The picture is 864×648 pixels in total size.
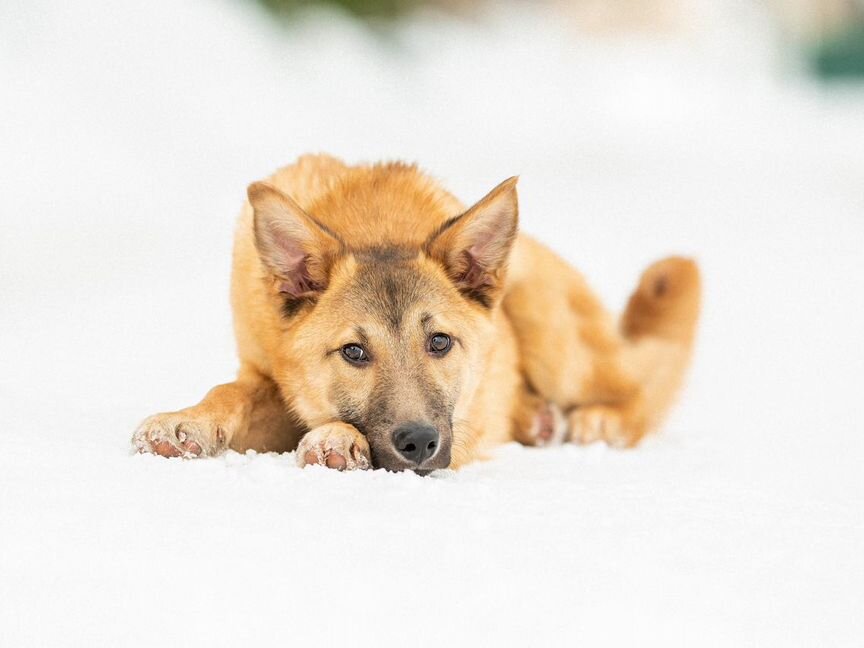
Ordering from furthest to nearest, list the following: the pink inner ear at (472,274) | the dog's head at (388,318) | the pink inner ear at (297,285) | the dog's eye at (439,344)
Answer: the pink inner ear at (472,274), the pink inner ear at (297,285), the dog's eye at (439,344), the dog's head at (388,318)

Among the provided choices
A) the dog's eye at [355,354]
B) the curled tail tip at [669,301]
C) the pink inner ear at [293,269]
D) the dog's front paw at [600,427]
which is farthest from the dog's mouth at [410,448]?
the curled tail tip at [669,301]

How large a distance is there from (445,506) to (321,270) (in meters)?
1.05

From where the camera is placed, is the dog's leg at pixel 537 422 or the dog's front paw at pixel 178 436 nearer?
the dog's front paw at pixel 178 436

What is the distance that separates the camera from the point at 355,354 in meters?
3.83

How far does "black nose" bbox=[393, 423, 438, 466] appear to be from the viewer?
3.61 m

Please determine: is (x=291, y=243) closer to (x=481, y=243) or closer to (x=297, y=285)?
(x=297, y=285)

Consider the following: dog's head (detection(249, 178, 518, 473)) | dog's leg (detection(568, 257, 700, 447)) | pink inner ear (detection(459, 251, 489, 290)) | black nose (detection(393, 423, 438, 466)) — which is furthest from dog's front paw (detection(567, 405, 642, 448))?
black nose (detection(393, 423, 438, 466))

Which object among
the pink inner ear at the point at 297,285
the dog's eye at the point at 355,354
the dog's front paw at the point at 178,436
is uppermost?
the pink inner ear at the point at 297,285

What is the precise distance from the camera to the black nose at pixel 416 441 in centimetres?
361

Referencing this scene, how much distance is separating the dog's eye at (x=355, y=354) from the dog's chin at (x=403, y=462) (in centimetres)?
30

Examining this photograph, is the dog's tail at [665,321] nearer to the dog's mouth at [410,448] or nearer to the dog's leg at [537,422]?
the dog's leg at [537,422]

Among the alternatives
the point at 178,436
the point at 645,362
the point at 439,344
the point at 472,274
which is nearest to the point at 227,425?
the point at 178,436

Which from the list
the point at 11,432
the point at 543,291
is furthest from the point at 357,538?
the point at 543,291

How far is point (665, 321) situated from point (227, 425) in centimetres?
262
